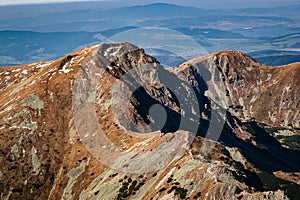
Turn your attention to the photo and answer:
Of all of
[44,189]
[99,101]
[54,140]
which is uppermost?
[99,101]

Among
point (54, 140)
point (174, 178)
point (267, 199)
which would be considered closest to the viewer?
point (267, 199)

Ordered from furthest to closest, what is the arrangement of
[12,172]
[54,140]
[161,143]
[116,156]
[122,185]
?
[54,140]
[12,172]
[116,156]
[161,143]
[122,185]

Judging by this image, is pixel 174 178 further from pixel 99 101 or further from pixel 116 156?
pixel 99 101

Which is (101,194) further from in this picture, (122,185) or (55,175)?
(55,175)

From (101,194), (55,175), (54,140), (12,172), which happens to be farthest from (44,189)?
(101,194)

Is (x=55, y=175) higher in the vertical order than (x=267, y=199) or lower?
lower

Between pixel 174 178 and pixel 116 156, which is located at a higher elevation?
pixel 174 178

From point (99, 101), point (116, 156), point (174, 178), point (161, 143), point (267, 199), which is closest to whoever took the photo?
point (267, 199)

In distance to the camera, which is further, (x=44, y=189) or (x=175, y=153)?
(x=44, y=189)

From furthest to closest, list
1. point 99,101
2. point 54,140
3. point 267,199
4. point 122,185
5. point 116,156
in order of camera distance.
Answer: point 99,101, point 54,140, point 116,156, point 122,185, point 267,199

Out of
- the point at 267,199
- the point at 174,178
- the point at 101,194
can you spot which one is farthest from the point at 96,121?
the point at 267,199
